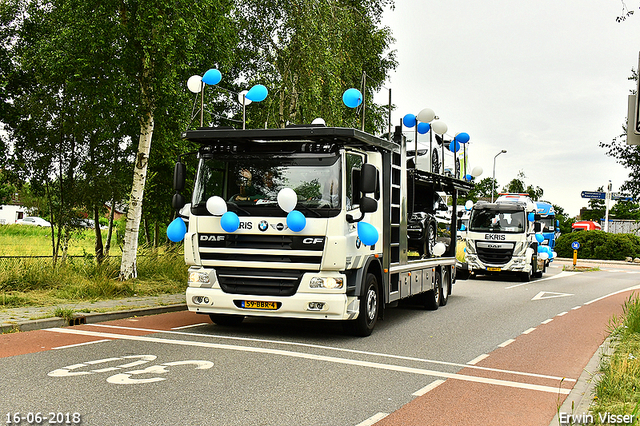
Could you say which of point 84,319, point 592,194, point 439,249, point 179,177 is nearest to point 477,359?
point 179,177

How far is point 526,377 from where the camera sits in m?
7.62

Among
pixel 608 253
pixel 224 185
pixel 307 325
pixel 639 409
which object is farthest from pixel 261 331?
pixel 608 253

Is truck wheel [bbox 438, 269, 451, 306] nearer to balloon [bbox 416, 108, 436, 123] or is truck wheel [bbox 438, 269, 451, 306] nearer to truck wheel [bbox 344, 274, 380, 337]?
balloon [bbox 416, 108, 436, 123]

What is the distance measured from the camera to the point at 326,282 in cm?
924

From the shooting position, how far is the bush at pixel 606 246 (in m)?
49.2

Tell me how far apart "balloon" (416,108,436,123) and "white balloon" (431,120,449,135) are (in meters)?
0.70

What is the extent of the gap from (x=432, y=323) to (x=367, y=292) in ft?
9.09

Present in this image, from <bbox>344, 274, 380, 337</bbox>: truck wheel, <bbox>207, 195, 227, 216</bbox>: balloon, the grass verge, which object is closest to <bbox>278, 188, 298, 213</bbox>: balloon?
<bbox>207, 195, 227, 216</bbox>: balloon

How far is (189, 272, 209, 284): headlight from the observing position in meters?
9.72

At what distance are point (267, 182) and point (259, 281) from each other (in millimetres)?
1440

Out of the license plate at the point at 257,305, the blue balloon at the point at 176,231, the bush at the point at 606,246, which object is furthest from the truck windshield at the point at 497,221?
the bush at the point at 606,246

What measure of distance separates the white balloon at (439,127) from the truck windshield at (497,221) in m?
12.2

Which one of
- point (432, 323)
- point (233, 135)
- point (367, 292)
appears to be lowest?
point (432, 323)

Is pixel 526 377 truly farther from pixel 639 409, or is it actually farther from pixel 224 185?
pixel 224 185
